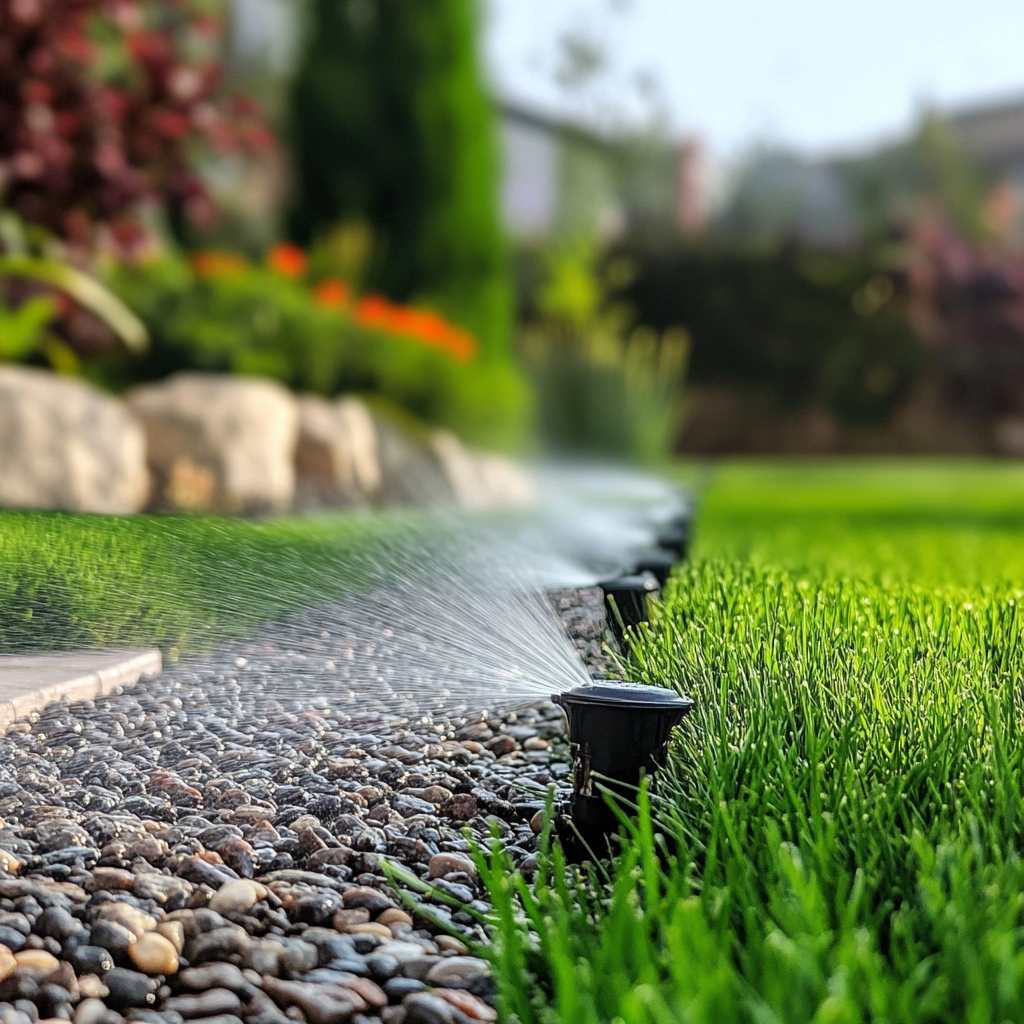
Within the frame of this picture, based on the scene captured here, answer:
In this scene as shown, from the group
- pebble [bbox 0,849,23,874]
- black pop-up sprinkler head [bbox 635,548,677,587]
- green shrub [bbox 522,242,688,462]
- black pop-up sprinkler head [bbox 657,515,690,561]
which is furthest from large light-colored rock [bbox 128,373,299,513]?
green shrub [bbox 522,242,688,462]

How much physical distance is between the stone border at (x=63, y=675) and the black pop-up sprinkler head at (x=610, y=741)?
0.70 m

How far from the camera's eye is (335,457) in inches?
214

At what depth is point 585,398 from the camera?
1030 cm

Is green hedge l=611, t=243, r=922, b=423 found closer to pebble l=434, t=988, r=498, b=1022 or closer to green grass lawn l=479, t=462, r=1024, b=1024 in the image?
green grass lawn l=479, t=462, r=1024, b=1024

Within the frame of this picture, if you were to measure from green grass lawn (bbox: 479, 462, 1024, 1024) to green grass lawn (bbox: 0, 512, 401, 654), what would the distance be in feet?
1.94

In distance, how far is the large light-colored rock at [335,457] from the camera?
5.45m

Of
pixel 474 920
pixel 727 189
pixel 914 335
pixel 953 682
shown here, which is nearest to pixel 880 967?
pixel 474 920

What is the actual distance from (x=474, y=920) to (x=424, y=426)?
5.18 meters

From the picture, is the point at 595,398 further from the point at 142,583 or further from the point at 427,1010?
the point at 427,1010

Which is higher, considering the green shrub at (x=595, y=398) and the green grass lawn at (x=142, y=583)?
the green shrub at (x=595, y=398)

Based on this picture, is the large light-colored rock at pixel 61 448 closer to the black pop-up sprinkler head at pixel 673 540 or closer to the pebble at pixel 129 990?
the black pop-up sprinkler head at pixel 673 540

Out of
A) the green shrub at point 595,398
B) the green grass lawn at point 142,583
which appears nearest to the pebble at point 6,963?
the green grass lawn at point 142,583

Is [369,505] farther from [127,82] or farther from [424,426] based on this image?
[127,82]

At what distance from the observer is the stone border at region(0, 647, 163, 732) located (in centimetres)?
178
